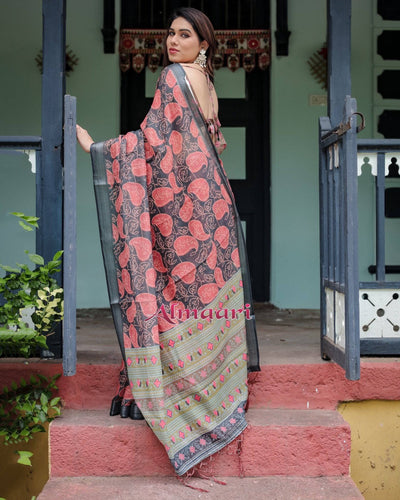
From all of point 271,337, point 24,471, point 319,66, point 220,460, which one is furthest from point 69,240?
point 319,66

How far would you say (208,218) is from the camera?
3.06m

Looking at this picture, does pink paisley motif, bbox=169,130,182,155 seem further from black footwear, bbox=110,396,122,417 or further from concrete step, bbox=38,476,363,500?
concrete step, bbox=38,476,363,500

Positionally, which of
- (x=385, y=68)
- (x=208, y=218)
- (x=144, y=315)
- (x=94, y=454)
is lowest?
(x=94, y=454)

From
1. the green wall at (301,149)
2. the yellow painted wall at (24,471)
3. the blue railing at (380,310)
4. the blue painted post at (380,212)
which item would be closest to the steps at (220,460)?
the yellow painted wall at (24,471)

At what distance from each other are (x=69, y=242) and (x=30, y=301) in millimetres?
424

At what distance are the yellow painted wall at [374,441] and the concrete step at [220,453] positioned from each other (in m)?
0.37

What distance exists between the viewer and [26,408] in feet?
9.87

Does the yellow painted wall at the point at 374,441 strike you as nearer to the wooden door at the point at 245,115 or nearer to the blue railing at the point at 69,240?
the blue railing at the point at 69,240

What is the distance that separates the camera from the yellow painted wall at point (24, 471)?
327 cm

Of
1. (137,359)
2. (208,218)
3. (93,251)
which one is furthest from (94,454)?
(93,251)

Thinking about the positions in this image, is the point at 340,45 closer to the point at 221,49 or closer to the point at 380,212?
the point at 380,212

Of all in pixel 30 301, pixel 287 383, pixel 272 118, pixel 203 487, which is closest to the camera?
pixel 203 487

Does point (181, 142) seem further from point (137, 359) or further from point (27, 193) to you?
point (27, 193)

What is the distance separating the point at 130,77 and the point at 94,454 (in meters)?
3.88
